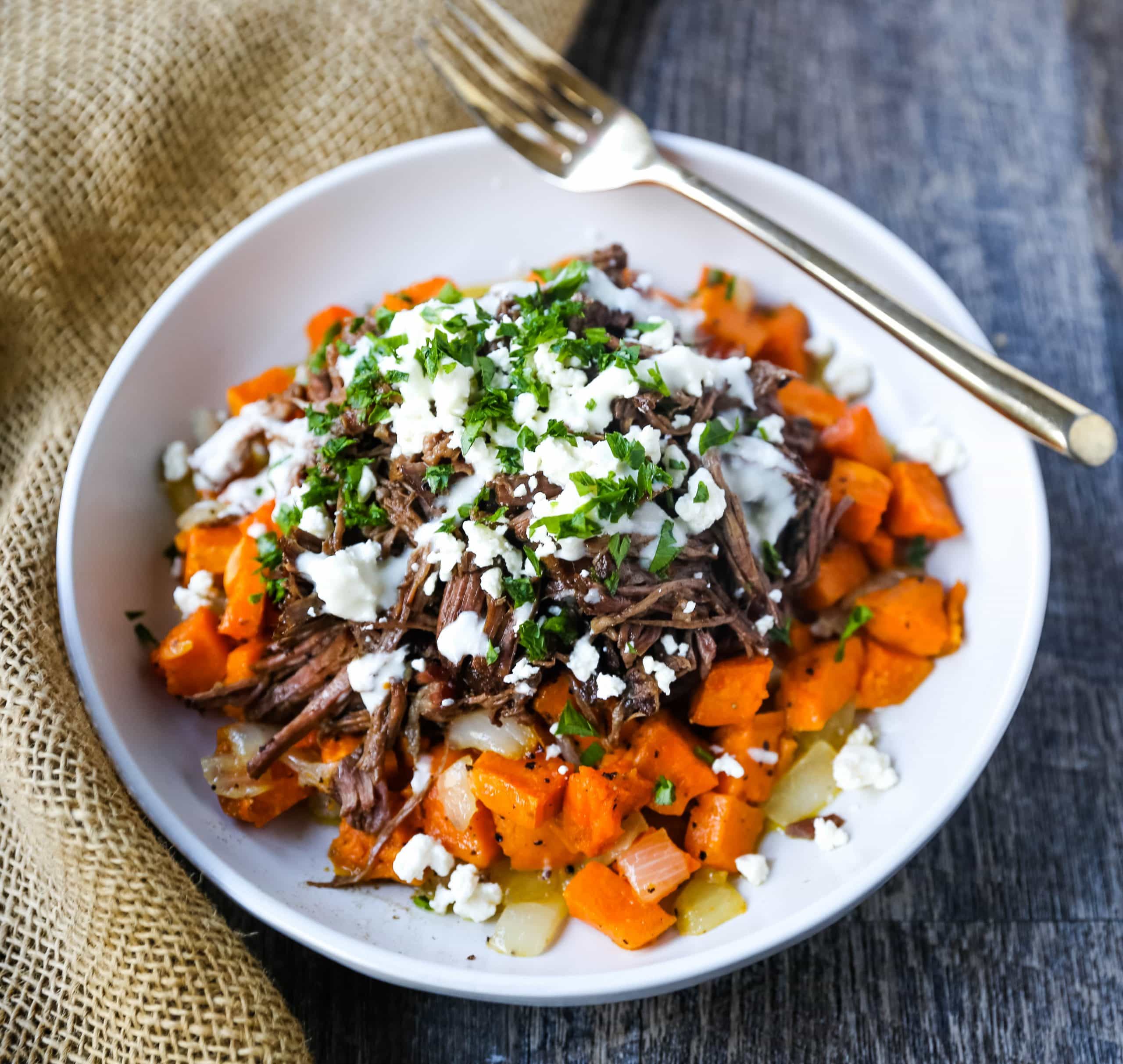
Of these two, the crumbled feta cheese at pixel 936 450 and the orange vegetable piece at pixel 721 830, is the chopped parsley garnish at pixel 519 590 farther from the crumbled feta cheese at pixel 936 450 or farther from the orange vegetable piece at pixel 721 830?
the crumbled feta cheese at pixel 936 450

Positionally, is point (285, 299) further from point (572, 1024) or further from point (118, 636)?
point (572, 1024)

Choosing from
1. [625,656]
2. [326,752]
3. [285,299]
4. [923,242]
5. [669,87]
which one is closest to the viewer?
[625,656]

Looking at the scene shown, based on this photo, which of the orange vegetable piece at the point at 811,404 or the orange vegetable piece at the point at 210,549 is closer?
the orange vegetable piece at the point at 210,549

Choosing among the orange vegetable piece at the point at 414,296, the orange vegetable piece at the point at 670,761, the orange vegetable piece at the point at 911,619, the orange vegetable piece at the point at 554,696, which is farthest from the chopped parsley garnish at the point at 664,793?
the orange vegetable piece at the point at 414,296

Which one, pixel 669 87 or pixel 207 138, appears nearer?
pixel 207 138

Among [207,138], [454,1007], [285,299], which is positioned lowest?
[454,1007]

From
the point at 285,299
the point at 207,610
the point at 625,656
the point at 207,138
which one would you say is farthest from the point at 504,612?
the point at 207,138
